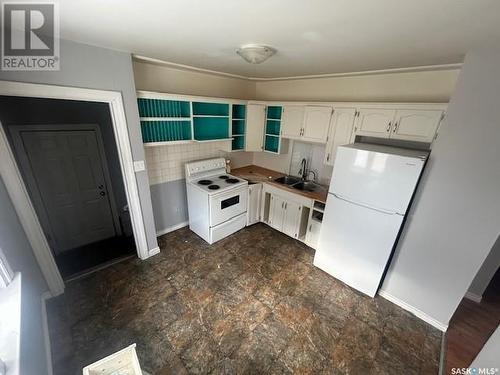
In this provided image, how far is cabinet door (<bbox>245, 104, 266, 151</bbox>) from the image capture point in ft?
11.7

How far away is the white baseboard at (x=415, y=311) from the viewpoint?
2.20 meters

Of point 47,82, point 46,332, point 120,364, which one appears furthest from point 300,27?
point 46,332

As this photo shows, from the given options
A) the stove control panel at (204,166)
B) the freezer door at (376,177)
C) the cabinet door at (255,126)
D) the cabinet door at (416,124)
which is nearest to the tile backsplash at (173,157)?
the stove control panel at (204,166)

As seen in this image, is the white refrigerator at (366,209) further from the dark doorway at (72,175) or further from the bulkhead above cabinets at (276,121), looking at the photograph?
the dark doorway at (72,175)

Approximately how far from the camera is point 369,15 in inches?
44.4

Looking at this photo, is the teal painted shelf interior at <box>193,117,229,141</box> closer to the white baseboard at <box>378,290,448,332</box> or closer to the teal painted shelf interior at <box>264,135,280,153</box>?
the teal painted shelf interior at <box>264,135,280,153</box>

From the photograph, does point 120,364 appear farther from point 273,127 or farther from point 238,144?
point 273,127

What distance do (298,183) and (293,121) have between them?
3.44 ft

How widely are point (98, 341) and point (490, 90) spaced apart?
12.9ft

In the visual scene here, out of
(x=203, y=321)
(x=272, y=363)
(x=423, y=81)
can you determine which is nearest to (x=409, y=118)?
(x=423, y=81)

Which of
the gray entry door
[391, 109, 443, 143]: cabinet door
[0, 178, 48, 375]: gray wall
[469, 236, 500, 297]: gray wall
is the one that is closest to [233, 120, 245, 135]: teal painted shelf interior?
the gray entry door

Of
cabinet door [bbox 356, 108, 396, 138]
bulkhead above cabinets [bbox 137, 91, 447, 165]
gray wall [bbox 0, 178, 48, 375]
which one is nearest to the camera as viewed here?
gray wall [bbox 0, 178, 48, 375]

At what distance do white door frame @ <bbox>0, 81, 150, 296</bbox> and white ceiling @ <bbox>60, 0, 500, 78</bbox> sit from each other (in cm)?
45

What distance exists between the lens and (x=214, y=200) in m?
3.05
